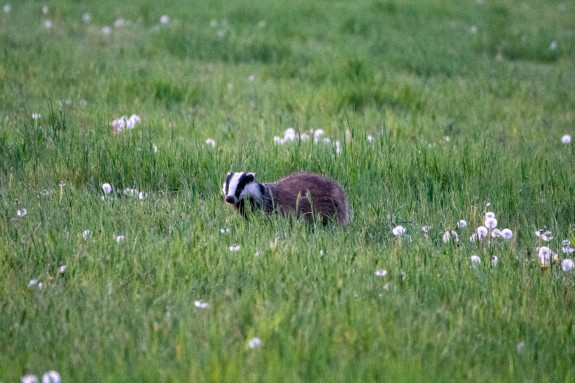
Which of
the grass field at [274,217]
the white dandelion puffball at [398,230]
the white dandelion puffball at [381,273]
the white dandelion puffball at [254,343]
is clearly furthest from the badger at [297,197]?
the white dandelion puffball at [254,343]

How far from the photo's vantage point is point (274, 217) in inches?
188

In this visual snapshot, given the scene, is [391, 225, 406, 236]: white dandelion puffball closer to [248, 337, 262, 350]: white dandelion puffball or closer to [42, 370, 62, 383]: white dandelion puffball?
[248, 337, 262, 350]: white dandelion puffball

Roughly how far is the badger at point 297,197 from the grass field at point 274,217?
159mm

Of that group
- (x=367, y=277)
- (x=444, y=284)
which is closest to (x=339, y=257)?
(x=367, y=277)

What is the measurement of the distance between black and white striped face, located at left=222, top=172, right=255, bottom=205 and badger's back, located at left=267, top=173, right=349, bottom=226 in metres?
0.29

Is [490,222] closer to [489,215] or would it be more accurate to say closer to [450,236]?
[489,215]

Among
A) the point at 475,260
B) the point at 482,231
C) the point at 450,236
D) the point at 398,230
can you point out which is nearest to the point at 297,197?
the point at 398,230

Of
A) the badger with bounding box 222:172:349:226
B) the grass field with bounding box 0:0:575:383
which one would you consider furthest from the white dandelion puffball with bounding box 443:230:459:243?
the badger with bounding box 222:172:349:226

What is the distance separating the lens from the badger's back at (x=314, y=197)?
5.11 metres

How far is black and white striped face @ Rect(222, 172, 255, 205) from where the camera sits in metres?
4.82

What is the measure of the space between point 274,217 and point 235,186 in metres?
0.40

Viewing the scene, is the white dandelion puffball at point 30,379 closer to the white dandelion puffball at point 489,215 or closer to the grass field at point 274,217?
the grass field at point 274,217

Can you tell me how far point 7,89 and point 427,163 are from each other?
5242mm

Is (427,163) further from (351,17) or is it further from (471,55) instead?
(351,17)
